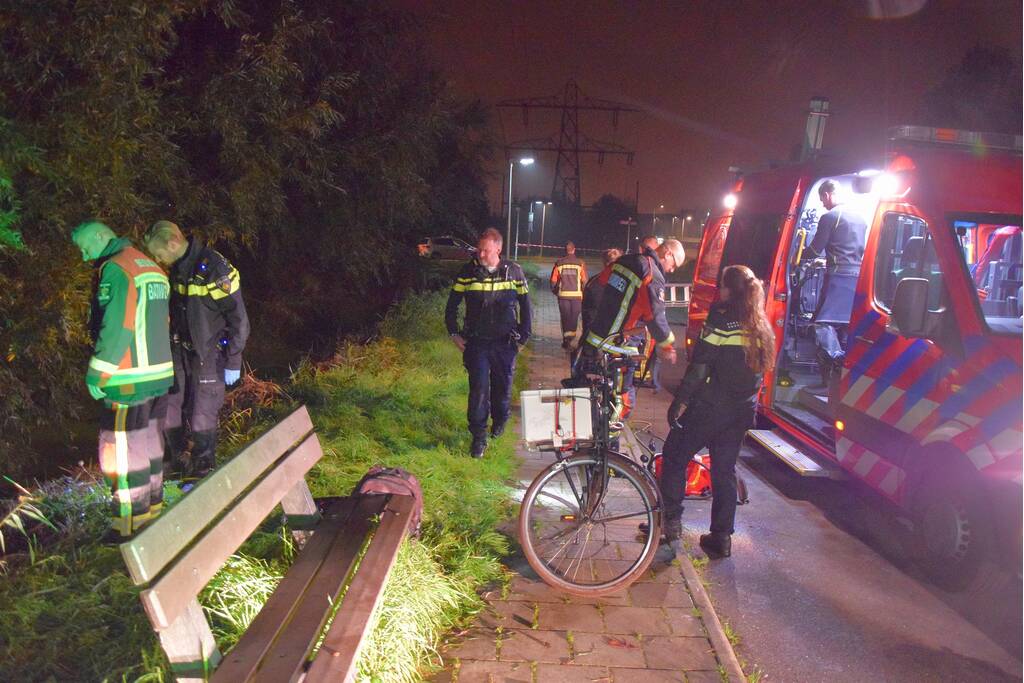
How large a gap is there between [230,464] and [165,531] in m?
0.57

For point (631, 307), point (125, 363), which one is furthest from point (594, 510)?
point (125, 363)

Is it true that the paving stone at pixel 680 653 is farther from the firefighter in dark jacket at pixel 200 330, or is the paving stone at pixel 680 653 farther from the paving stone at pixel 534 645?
the firefighter in dark jacket at pixel 200 330

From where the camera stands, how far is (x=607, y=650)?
3596mm

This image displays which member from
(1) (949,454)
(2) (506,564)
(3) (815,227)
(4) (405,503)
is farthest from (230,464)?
(3) (815,227)

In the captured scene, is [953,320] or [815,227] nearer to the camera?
[953,320]

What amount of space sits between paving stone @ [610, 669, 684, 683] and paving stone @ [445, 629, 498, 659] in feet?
1.79

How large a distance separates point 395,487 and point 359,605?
4.52 ft

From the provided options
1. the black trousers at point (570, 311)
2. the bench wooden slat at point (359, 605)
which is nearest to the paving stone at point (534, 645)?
the bench wooden slat at point (359, 605)

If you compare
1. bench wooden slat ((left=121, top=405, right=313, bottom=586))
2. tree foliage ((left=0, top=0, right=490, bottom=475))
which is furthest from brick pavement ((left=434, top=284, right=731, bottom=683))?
tree foliage ((left=0, top=0, right=490, bottom=475))

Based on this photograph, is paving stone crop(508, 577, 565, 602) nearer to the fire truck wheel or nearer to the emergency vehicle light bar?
the fire truck wheel

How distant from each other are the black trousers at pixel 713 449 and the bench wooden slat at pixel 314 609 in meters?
1.84

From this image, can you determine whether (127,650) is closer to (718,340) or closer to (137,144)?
(718,340)

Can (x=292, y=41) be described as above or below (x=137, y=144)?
above

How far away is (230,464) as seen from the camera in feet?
9.93
